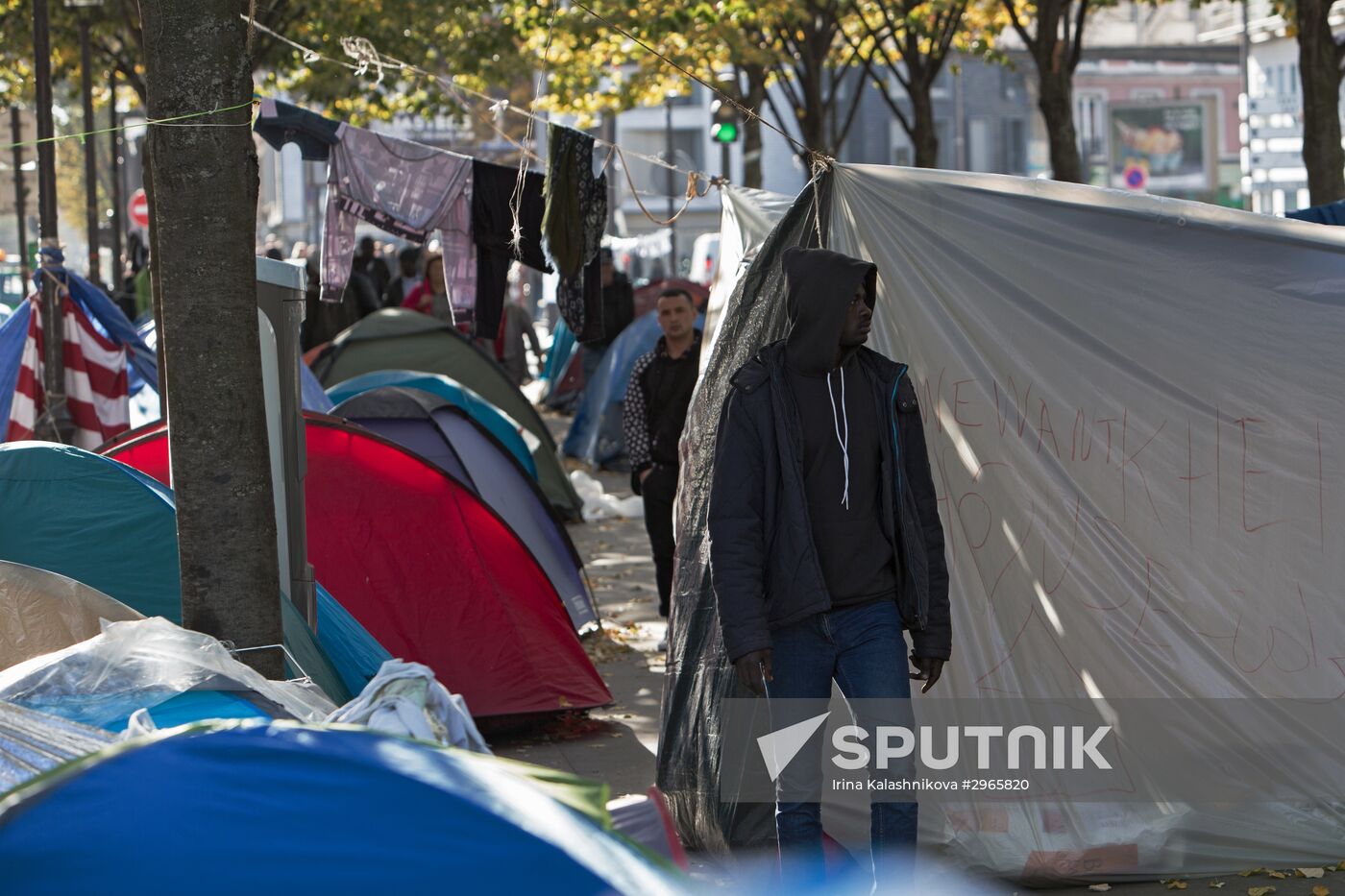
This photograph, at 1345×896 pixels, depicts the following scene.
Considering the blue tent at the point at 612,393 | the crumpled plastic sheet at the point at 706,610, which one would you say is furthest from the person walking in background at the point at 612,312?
the crumpled plastic sheet at the point at 706,610

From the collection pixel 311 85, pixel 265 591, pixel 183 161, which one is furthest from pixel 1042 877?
pixel 311 85

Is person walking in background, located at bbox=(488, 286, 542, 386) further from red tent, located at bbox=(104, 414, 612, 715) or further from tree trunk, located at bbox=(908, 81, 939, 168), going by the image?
red tent, located at bbox=(104, 414, 612, 715)

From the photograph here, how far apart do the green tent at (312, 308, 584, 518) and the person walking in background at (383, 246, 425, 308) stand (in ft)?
14.2

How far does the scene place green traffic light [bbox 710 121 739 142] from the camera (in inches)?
715

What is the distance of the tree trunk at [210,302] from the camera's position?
167 inches

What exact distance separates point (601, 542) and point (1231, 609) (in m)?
7.87

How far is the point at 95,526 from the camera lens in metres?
5.74

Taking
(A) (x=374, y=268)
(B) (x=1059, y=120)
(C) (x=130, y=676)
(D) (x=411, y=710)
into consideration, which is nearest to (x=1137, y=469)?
(D) (x=411, y=710)

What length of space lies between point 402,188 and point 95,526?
331 centimetres

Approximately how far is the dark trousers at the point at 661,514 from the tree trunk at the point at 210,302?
4243 millimetres

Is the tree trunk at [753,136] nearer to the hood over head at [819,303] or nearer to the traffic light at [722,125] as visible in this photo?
the traffic light at [722,125]

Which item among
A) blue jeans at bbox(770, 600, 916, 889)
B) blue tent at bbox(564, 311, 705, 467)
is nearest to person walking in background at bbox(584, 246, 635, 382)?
blue tent at bbox(564, 311, 705, 467)

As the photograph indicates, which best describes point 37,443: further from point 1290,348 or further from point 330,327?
point 330,327

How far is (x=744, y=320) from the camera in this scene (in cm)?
555
